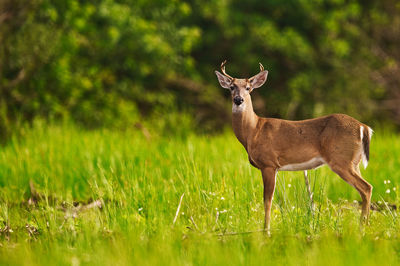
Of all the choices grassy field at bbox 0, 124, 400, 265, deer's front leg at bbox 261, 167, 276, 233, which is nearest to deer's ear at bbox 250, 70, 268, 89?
deer's front leg at bbox 261, 167, 276, 233

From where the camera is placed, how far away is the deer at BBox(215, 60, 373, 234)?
14.2 feet

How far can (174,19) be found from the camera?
15.2 meters

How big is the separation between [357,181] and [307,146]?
42 cm

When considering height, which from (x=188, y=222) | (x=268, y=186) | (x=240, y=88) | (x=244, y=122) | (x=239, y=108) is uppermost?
(x=240, y=88)

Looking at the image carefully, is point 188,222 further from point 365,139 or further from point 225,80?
point 365,139

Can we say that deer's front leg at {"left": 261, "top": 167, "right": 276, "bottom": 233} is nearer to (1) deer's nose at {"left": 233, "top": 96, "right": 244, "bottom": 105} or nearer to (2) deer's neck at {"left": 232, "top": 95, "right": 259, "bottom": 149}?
(2) deer's neck at {"left": 232, "top": 95, "right": 259, "bottom": 149}

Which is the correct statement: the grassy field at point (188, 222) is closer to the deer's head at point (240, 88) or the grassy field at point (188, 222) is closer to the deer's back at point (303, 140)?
the deer's back at point (303, 140)

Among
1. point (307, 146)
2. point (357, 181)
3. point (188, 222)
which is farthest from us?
point (188, 222)

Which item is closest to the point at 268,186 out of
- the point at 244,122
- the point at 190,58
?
the point at 244,122

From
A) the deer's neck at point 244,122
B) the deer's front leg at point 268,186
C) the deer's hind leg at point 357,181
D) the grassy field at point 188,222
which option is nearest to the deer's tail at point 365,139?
the deer's hind leg at point 357,181

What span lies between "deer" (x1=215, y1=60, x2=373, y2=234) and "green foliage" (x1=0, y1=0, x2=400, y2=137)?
927 centimetres

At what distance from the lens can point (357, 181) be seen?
14.1 feet

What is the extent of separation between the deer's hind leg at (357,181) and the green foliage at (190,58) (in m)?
9.67

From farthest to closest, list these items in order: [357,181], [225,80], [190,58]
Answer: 1. [190,58]
2. [225,80]
3. [357,181]
